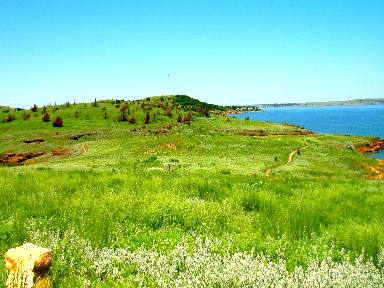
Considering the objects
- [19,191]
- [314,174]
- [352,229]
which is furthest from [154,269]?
[314,174]

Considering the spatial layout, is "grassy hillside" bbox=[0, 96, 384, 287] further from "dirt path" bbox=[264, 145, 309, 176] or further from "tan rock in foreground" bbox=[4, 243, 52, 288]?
"dirt path" bbox=[264, 145, 309, 176]

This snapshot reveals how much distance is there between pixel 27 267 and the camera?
6977 mm

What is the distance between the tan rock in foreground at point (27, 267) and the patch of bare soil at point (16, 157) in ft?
153

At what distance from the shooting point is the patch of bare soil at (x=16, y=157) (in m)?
50.6

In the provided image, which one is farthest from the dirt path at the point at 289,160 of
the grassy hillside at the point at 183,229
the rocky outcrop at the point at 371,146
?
the rocky outcrop at the point at 371,146

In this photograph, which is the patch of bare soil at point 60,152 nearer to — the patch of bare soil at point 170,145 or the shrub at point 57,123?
the patch of bare soil at point 170,145

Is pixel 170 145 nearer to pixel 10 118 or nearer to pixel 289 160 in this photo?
pixel 289 160

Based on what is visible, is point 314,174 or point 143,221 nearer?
point 143,221

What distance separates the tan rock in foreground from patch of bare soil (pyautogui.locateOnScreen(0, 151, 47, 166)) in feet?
153

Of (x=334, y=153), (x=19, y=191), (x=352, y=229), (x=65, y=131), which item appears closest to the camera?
(x=352, y=229)

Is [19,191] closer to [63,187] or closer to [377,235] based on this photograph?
[63,187]

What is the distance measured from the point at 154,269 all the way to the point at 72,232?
2.97 meters

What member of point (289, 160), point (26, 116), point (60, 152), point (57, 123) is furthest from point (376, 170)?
point (26, 116)

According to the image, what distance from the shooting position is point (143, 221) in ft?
42.2
